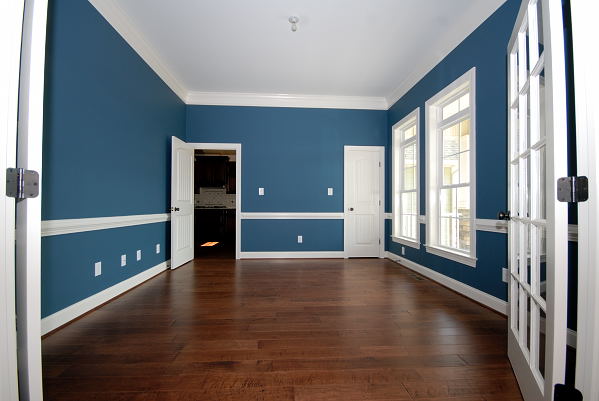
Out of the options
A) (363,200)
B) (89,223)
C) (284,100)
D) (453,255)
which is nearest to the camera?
(89,223)

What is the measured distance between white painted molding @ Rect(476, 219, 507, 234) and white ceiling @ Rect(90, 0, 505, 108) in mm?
1867

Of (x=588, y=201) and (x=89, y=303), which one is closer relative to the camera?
(x=588, y=201)

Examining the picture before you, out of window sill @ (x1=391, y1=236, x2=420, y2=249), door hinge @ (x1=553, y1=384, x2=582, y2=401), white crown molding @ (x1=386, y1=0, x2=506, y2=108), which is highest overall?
white crown molding @ (x1=386, y1=0, x2=506, y2=108)

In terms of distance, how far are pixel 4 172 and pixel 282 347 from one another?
1.62m

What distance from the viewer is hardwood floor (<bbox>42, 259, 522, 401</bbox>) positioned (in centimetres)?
143

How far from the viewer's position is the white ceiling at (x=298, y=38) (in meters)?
2.67

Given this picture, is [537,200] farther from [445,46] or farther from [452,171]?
[445,46]

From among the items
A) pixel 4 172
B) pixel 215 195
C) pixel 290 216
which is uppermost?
pixel 215 195

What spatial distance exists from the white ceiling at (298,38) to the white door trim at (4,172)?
2.17 metres

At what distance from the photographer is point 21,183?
0.88m

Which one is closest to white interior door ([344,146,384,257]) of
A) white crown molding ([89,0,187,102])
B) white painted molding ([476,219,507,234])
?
white painted molding ([476,219,507,234])

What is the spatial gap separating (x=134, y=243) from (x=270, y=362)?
2.34 metres

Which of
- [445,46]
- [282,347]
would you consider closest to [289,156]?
[445,46]

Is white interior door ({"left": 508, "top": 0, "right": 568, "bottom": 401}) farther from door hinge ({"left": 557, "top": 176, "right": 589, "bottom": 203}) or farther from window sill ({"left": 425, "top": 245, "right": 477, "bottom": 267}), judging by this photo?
window sill ({"left": 425, "top": 245, "right": 477, "bottom": 267})
